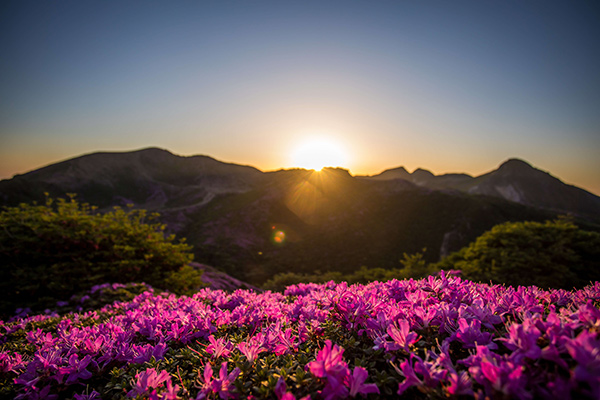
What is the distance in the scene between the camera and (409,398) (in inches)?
44.7

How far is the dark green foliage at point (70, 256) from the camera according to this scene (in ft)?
17.8

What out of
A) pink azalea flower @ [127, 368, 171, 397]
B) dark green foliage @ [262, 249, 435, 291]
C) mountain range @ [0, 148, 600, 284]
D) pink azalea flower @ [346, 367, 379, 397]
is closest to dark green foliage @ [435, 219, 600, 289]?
dark green foliage @ [262, 249, 435, 291]

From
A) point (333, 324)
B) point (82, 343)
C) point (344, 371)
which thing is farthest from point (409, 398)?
point (82, 343)

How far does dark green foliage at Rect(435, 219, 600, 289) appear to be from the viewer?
23.1ft

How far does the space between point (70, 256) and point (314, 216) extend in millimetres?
20770

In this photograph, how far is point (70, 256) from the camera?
6.17 metres

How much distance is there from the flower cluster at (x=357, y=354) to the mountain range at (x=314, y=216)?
43.7 ft

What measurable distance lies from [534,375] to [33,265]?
8668 millimetres

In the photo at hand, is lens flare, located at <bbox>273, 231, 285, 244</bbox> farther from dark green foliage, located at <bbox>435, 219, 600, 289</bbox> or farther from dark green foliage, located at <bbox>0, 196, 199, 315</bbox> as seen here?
dark green foliage, located at <bbox>435, 219, 600, 289</bbox>

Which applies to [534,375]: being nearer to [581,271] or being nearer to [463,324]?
[463,324]

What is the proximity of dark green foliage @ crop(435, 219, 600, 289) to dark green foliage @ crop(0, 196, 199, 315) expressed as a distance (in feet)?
28.5

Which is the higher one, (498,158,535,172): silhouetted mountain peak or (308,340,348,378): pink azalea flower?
(498,158,535,172): silhouetted mountain peak

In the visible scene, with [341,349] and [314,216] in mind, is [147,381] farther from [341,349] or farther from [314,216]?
[314,216]

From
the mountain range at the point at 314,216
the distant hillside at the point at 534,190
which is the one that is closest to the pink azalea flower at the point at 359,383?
the mountain range at the point at 314,216
